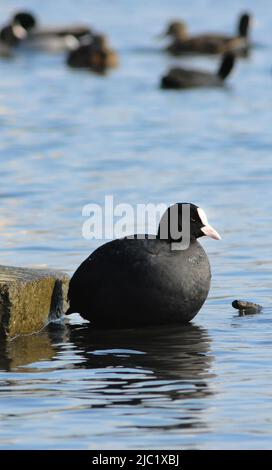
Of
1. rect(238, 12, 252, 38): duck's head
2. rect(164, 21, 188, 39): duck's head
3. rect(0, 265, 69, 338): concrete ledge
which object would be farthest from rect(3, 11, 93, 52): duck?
rect(0, 265, 69, 338): concrete ledge

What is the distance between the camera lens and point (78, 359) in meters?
8.70

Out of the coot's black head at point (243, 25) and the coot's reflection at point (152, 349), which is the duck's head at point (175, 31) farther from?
the coot's reflection at point (152, 349)

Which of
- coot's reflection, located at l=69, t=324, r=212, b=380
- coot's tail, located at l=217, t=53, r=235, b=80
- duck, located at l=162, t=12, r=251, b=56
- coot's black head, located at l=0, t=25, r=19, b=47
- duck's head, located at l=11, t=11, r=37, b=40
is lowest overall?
coot's reflection, located at l=69, t=324, r=212, b=380

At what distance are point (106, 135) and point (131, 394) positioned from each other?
13.9 metres

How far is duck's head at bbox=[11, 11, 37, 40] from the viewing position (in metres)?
38.9

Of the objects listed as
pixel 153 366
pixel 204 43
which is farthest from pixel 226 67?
pixel 153 366

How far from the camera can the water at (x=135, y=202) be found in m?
7.21

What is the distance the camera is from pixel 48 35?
124 ft

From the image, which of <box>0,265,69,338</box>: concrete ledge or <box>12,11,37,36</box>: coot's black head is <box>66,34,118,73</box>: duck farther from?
<box>0,265,69,338</box>: concrete ledge

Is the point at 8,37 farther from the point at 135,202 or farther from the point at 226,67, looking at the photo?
the point at 135,202

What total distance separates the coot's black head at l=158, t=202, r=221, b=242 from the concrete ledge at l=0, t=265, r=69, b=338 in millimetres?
848

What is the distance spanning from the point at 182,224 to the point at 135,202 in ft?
18.3

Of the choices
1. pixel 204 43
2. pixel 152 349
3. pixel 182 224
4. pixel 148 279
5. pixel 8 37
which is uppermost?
pixel 8 37
